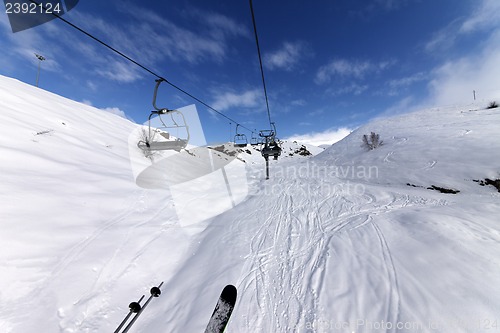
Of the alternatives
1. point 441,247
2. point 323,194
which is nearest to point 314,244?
point 441,247

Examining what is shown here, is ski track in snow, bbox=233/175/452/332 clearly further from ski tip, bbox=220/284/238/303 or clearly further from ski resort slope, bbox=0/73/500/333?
ski tip, bbox=220/284/238/303

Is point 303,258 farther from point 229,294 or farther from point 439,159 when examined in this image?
point 439,159

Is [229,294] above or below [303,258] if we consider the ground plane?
above

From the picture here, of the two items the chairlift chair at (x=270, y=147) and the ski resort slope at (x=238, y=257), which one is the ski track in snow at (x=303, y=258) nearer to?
the ski resort slope at (x=238, y=257)

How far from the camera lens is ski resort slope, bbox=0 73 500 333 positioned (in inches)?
166

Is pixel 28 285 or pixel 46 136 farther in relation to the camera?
pixel 46 136

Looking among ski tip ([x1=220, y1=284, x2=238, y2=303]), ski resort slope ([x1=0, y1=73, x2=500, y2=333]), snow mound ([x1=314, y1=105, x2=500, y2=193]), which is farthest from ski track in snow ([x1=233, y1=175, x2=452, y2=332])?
snow mound ([x1=314, y1=105, x2=500, y2=193])

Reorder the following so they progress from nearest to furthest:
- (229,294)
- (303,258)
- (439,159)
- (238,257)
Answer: (229,294)
(303,258)
(238,257)
(439,159)

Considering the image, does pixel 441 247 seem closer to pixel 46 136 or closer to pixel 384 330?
pixel 384 330

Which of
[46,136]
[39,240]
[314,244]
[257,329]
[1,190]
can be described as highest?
[46,136]

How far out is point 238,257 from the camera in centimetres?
655

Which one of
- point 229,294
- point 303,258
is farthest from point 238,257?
point 229,294

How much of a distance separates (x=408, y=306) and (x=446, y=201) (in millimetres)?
8744

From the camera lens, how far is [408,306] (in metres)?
4.18
